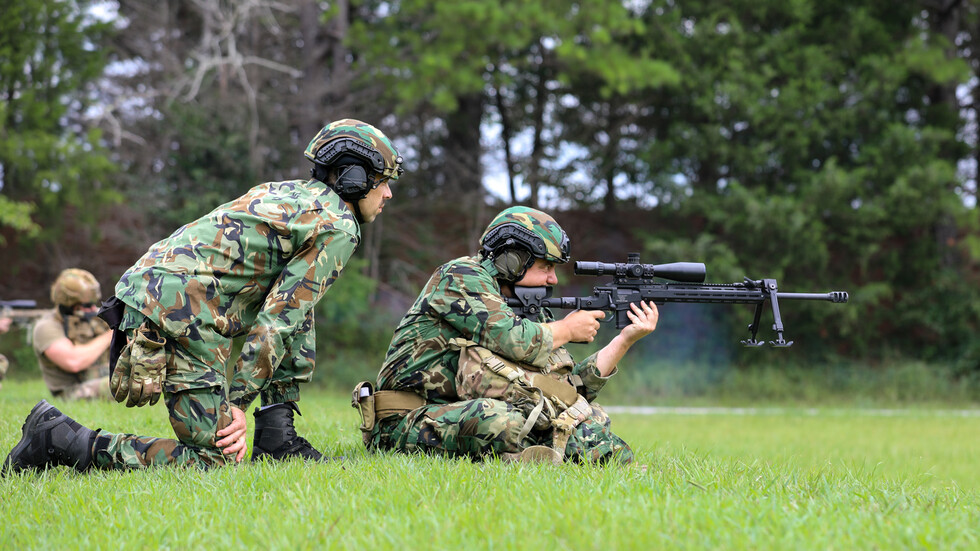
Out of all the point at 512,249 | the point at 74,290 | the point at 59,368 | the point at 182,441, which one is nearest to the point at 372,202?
the point at 512,249

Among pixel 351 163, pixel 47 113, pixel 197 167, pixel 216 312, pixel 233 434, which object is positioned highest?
pixel 47 113

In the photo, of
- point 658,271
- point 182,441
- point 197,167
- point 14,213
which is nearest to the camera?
point 182,441

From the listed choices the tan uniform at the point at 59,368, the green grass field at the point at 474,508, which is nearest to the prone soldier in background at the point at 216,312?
the green grass field at the point at 474,508

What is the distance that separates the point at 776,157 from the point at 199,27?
53.5 feet

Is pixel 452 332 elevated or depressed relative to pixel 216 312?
depressed

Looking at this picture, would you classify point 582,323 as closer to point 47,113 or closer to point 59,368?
point 59,368

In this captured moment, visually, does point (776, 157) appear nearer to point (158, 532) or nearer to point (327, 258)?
point (327, 258)

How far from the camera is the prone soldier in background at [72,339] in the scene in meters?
8.35

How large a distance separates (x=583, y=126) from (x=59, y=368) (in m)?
16.4

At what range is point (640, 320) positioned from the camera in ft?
17.9

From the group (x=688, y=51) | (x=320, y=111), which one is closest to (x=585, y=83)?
(x=688, y=51)

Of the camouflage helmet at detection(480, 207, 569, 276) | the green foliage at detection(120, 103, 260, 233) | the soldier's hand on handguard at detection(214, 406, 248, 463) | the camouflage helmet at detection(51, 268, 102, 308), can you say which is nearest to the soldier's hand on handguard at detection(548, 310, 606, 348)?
the camouflage helmet at detection(480, 207, 569, 276)

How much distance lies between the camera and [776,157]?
20.9m

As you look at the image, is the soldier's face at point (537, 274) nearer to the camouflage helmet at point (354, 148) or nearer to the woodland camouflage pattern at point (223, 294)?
the camouflage helmet at point (354, 148)
